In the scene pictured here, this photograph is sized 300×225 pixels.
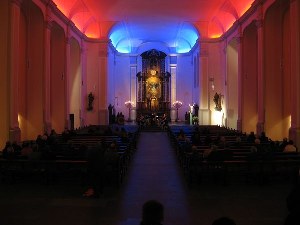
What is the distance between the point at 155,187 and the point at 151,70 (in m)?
28.1

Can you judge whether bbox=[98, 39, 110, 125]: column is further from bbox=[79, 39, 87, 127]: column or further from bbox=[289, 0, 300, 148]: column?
bbox=[289, 0, 300, 148]: column

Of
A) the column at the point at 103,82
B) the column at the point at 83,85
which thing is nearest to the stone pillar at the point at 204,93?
the column at the point at 103,82

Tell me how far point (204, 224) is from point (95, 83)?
24.0 meters

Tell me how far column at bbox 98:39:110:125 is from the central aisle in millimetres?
13230

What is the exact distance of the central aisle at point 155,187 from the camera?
7.22 metres

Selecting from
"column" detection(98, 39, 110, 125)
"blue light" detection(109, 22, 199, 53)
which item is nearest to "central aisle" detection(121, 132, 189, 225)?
"column" detection(98, 39, 110, 125)

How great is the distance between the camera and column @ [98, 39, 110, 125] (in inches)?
1158

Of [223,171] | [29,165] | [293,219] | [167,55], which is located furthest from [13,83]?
[167,55]

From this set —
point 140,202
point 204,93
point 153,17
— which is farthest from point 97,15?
point 140,202

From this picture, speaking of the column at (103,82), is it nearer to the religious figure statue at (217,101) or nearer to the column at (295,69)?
the religious figure statue at (217,101)

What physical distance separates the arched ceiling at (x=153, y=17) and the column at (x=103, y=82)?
3.11 feet

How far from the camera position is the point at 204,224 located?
6.59 m

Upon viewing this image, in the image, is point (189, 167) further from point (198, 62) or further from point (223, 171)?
point (198, 62)

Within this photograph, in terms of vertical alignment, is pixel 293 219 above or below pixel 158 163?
above
